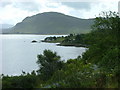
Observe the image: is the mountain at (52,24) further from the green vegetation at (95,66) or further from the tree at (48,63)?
the green vegetation at (95,66)

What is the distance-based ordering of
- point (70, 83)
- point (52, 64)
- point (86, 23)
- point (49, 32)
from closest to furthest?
point (70, 83) → point (52, 64) → point (86, 23) → point (49, 32)

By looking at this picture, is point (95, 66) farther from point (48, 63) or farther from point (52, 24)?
point (52, 24)

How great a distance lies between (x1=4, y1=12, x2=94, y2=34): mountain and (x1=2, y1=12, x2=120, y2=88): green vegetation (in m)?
123

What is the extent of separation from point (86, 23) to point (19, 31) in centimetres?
6042

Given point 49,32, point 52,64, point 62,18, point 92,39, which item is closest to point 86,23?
point 62,18

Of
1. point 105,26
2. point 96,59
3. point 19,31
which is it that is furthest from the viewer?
point 19,31

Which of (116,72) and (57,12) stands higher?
(57,12)

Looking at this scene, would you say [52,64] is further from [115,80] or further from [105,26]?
[115,80]

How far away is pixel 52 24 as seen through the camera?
15162 centimetres

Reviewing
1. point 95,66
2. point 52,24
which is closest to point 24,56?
point 95,66

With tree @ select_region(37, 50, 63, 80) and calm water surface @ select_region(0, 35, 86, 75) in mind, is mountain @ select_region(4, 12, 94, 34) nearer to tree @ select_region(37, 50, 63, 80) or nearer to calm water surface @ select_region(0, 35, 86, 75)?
calm water surface @ select_region(0, 35, 86, 75)

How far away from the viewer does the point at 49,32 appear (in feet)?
504

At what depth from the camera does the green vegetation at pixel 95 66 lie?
3.41 metres

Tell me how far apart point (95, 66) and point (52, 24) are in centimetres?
14641
